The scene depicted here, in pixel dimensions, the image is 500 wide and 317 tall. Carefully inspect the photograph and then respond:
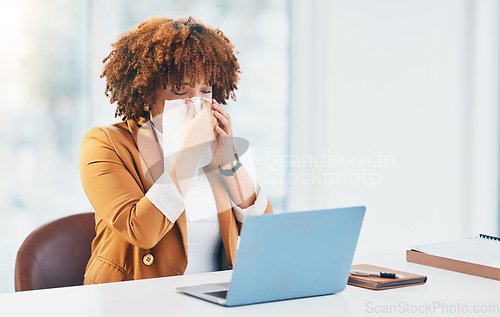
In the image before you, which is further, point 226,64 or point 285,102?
point 285,102

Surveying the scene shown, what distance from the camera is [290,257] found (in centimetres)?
86

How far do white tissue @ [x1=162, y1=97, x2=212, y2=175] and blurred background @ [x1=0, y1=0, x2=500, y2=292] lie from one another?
2.66ft

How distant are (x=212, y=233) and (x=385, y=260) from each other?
424mm

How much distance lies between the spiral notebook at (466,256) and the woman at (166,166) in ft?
1.37

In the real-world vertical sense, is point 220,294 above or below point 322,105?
below

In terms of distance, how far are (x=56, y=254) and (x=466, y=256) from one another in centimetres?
94

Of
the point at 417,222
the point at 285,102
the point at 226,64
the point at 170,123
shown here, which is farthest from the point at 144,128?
the point at 417,222

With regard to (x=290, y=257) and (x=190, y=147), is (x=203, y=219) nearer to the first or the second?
(x=190, y=147)

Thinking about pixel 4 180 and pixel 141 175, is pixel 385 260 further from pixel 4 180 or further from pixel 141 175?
pixel 4 180

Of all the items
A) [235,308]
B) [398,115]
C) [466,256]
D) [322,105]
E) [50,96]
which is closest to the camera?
[235,308]

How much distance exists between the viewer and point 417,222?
291 centimetres

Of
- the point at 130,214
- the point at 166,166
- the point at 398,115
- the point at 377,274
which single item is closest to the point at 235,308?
the point at 377,274

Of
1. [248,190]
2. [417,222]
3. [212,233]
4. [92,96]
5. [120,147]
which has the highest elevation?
[92,96]

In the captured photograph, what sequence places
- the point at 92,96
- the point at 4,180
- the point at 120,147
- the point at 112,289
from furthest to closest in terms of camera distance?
the point at 92,96
the point at 4,180
the point at 120,147
the point at 112,289
